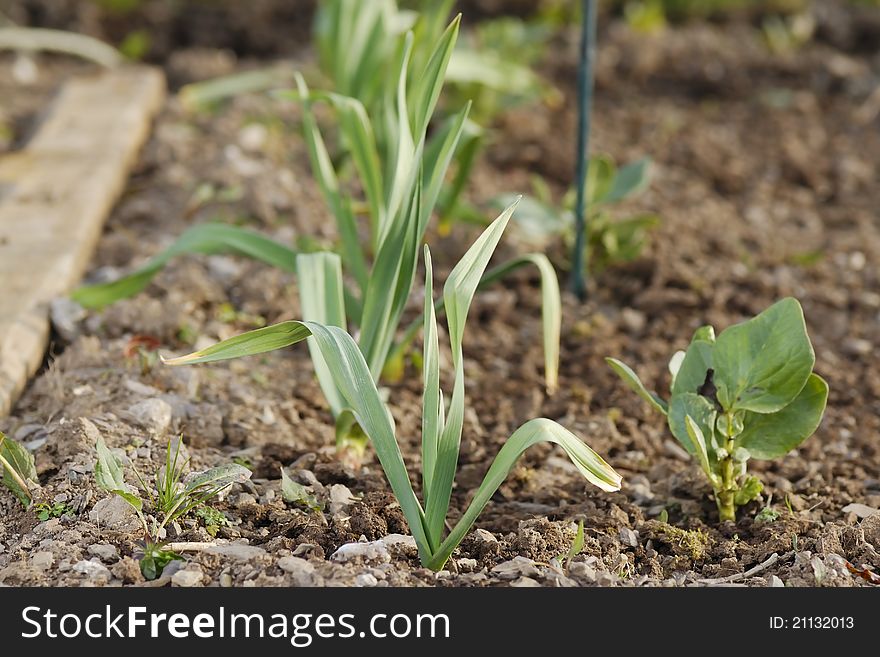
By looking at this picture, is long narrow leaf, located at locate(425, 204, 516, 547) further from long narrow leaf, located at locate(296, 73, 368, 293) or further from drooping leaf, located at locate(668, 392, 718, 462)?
long narrow leaf, located at locate(296, 73, 368, 293)

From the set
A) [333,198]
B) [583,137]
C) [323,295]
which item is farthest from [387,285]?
[583,137]

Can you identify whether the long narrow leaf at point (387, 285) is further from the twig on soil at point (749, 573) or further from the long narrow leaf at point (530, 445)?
the twig on soil at point (749, 573)

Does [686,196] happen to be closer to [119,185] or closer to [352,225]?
[352,225]

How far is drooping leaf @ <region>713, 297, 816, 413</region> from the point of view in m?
1.67

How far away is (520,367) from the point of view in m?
2.32

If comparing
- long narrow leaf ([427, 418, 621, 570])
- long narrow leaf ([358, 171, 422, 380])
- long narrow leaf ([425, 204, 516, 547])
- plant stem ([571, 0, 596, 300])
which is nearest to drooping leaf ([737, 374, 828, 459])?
long narrow leaf ([427, 418, 621, 570])

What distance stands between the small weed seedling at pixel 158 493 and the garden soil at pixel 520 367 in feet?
0.09

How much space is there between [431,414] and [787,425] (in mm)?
582

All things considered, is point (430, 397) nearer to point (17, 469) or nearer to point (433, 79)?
point (433, 79)

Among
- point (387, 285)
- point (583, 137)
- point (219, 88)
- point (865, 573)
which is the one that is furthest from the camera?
point (219, 88)

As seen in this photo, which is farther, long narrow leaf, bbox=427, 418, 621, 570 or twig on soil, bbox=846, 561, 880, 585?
twig on soil, bbox=846, 561, 880, 585

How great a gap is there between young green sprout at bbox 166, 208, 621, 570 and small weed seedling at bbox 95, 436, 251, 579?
0.59ft

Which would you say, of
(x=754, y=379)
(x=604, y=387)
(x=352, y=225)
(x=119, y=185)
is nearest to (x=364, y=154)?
(x=352, y=225)

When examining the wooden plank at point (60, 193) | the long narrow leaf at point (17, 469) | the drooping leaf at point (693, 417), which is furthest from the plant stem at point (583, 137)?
the long narrow leaf at point (17, 469)
